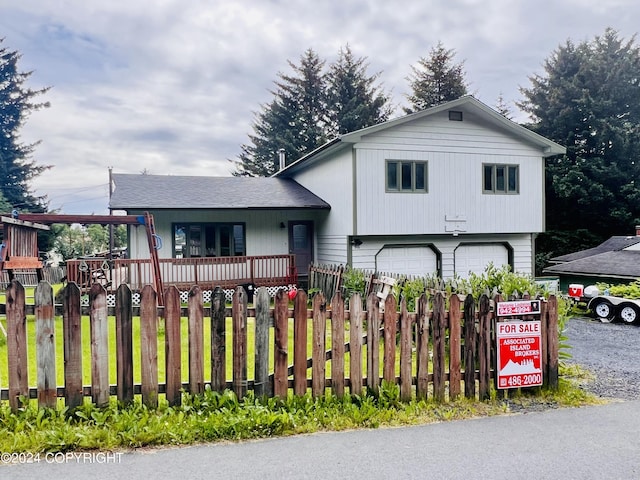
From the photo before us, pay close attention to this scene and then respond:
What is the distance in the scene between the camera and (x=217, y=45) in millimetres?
17516

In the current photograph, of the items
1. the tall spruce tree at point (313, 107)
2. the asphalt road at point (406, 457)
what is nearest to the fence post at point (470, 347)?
the asphalt road at point (406, 457)

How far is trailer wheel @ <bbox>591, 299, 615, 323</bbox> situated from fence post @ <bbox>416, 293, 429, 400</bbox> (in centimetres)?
987

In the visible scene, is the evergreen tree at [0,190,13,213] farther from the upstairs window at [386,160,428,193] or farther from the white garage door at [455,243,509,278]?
the white garage door at [455,243,509,278]

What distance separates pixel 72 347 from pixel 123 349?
438 mm

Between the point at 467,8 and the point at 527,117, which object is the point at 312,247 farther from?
→ the point at 527,117

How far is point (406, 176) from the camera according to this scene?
50.1 feet

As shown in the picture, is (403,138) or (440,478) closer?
(440,478)

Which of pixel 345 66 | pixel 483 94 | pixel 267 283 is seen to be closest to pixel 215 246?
pixel 267 283

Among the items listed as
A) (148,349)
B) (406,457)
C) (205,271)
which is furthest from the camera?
(205,271)

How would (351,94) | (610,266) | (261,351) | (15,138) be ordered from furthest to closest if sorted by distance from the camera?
(351,94) → (15,138) → (610,266) → (261,351)

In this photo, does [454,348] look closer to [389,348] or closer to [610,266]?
[389,348]

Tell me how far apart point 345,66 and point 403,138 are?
80.9 feet

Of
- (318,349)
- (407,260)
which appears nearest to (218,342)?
(318,349)

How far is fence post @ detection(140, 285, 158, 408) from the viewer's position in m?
4.08
